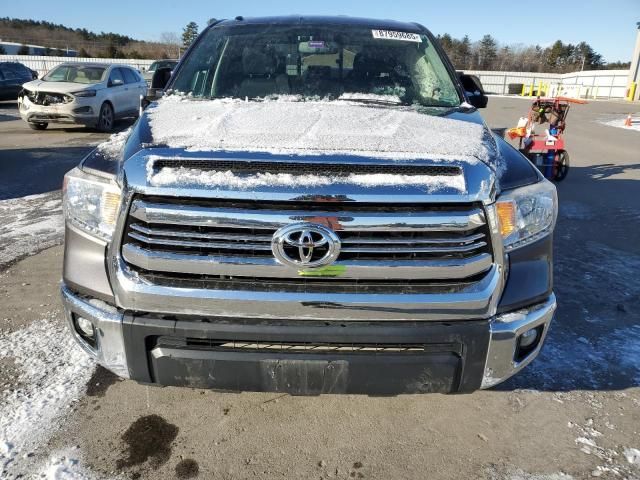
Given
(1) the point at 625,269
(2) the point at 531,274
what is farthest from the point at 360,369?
(1) the point at 625,269

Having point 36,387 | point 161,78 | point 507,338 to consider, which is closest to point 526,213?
point 507,338

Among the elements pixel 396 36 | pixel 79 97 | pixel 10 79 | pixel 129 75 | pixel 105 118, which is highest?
pixel 396 36

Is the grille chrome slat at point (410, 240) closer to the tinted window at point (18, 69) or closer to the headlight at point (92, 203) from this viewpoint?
the headlight at point (92, 203)

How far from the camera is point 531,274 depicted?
2.19m

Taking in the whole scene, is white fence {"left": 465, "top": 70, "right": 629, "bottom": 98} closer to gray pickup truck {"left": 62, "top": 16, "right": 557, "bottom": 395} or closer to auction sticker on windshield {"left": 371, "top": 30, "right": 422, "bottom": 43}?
auction sticker on windshield {"left": 371, "top": 30, "right": 422, "bottom": 43}

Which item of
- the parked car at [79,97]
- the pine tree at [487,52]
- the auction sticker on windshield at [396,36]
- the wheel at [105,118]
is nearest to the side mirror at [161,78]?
the auction sticker on windshield at [396,36]

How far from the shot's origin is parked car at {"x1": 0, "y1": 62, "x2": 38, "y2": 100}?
19.1 meters

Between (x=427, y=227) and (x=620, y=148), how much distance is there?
43.9ft

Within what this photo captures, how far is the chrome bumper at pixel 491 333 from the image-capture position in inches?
82.4

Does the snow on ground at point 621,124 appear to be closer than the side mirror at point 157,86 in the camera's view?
No

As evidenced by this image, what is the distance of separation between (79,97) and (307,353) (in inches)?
491

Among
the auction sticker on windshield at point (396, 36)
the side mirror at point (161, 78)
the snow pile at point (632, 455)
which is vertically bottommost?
the snow pile at point (632, 455)

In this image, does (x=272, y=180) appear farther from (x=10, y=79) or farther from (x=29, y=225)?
(x=10, y=79)

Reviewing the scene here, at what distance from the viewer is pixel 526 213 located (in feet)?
7.18
